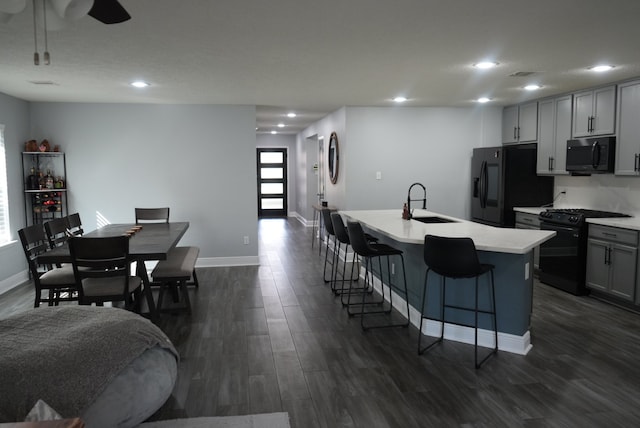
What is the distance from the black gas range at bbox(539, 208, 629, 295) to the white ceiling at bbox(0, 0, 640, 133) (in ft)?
4.78

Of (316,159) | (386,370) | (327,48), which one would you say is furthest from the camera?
(316,159)

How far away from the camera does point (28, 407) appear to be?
2100mm

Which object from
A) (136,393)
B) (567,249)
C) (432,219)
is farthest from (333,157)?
(136,393)

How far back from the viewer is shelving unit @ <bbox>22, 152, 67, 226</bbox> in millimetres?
6160

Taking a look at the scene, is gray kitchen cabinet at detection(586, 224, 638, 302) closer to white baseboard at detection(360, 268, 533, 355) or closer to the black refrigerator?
the black refrigerator

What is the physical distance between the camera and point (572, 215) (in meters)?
5.20

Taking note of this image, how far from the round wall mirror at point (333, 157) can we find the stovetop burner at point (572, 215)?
10.5 feet

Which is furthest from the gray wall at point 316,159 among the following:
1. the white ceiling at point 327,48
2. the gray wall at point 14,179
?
the gray wall at point 14,179

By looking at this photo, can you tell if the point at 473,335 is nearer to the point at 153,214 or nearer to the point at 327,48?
the point at 327,48

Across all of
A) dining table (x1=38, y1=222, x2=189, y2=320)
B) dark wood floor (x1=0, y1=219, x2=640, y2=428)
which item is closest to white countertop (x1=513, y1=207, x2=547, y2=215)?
dark wood floor (x1=0, y1=219, x2=640, y2=428)

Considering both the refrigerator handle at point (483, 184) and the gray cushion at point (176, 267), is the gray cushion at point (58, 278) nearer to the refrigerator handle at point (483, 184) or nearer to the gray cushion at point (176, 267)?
the gray cushion at point (176, 267)

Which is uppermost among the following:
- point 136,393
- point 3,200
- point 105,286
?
point 3,200

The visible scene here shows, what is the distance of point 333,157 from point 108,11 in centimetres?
590

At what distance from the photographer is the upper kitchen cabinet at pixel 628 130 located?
4.79m
